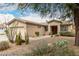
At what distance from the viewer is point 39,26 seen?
2.33 meters

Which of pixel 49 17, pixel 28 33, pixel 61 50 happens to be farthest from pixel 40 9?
pixel 61 50

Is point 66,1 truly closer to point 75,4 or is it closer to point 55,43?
point 75,4

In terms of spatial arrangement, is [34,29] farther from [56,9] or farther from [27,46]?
[56,9]

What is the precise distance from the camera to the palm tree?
2.32m

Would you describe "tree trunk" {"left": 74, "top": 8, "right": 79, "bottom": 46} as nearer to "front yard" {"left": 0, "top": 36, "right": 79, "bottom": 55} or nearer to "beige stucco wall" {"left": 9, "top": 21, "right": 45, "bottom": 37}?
"front yard" {"left": 0, "top": 36, "right": 79, "bottom": 55}

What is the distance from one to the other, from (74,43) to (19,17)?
0.61 m

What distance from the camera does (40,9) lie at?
92.0 inches

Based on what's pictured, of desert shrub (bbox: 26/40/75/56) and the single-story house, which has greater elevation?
the single-story house

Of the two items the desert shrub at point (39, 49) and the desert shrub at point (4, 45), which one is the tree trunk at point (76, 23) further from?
the desert shrub at point (4, 45)

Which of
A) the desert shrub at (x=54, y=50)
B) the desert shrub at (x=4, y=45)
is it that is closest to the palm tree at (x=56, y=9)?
the desert shrub at (x=54, y=50)

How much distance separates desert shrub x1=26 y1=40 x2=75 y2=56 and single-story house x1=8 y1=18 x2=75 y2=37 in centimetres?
12

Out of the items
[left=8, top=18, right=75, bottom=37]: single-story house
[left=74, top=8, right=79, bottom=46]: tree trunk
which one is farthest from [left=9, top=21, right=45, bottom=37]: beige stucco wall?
[left=74, top=8, right=79, bottom=46]: tree trunk

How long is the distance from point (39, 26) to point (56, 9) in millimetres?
242

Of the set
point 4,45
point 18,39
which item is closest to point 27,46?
point 18,39
